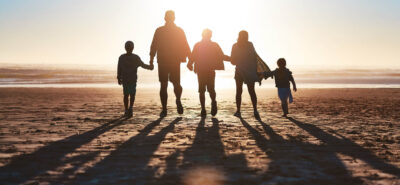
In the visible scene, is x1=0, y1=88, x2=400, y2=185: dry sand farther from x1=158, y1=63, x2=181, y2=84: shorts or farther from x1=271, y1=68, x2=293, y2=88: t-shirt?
x1=271, y1=68, x2=293, y2=88: t-shirt

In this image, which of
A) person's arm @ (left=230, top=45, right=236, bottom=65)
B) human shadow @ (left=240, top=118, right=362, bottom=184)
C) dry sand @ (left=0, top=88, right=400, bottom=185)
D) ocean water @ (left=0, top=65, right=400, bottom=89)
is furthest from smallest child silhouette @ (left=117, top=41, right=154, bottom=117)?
Answer: ocean water @ (left=0, top=65, right=400, bottom=89)

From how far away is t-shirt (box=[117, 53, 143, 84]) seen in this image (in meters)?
8.48

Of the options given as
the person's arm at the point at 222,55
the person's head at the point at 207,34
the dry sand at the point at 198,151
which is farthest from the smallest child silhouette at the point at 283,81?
the person's head at the point at 207,34

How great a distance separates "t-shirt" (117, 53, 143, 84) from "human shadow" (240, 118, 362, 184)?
3912 millimetres

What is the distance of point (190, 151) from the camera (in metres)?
4.59

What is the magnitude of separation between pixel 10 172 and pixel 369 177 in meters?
3.26

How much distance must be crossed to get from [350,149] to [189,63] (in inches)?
184

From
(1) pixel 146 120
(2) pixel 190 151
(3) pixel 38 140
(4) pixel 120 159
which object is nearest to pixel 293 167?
(2) pixel 190 151

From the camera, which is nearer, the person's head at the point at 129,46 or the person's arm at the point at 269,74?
the person's head at the point at 129,46

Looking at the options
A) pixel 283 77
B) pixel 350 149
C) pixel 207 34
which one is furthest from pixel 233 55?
pixel 350 149

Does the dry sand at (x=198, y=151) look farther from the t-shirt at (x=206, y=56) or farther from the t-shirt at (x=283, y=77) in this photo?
the t-shirt at (x=206, y=56)

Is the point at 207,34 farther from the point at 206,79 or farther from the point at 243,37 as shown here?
the point at 206,79

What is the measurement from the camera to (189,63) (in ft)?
28.8

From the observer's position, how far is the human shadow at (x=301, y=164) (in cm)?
341
